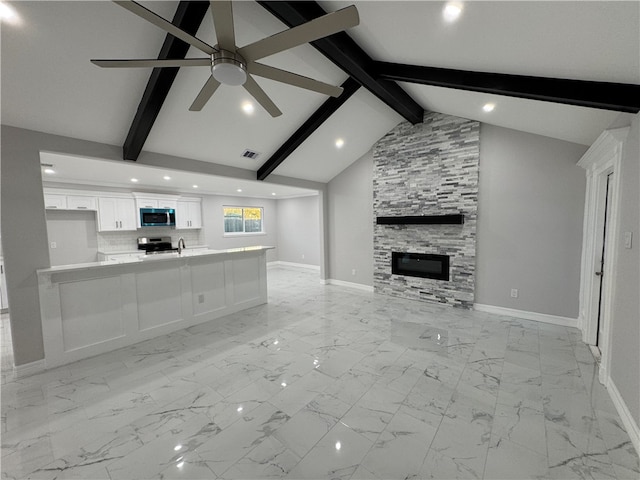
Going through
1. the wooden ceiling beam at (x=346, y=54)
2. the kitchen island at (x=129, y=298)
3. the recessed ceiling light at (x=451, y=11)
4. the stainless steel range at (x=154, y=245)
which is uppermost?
the wooden ceiling beam at (x=346, y=54)

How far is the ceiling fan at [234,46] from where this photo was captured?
1293mm

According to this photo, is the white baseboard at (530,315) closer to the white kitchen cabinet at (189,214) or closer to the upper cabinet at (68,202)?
the white kitchen cabinet at (189,214)

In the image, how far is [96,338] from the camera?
3.08m

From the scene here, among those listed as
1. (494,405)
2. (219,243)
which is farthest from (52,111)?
(219,243)

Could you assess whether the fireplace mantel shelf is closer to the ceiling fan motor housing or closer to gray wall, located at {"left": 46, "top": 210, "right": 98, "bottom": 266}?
the ceiling fan motor housing

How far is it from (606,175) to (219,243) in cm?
815

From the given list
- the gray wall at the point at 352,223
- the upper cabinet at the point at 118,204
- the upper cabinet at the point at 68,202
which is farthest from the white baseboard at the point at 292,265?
the upper cabinet at the point at 68,202

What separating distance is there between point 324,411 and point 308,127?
148 inches

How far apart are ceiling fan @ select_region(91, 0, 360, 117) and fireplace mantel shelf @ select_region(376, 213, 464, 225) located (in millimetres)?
3339

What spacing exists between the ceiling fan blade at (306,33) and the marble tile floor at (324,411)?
2.50m

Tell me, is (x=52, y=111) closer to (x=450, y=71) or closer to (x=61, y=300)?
(x=61, y=300)

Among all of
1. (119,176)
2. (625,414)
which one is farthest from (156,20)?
(119,176)

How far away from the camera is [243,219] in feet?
28.6

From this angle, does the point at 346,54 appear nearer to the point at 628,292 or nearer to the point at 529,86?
the point at 529,86
